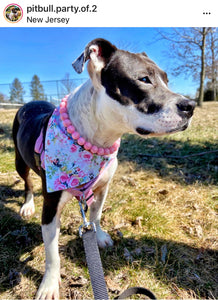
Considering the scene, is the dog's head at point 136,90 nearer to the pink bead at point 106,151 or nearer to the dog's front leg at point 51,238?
the pink bead at point 106,151

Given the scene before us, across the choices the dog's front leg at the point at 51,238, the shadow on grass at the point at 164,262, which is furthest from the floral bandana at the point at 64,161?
the shadow on grass at the point at 164,262

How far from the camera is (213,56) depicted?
1728 centimetres

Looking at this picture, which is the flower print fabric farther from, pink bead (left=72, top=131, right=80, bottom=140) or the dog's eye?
the dog's eye

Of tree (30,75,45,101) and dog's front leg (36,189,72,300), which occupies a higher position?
tree (30,75,45,101)

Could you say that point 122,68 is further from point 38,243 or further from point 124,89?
point 38,243

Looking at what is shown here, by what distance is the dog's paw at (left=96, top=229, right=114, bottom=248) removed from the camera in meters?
2.37

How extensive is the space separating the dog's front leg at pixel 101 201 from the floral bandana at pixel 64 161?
0.26m

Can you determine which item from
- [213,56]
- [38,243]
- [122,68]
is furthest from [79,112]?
[213,56]

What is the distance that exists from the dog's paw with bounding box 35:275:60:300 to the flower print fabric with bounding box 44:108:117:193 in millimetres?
814

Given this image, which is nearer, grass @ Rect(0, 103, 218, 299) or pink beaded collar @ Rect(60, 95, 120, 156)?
pink beaded collar @ Rect(60, 95, 120, 156)

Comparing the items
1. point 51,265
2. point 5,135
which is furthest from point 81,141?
point 5,135

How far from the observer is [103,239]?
2.39 m

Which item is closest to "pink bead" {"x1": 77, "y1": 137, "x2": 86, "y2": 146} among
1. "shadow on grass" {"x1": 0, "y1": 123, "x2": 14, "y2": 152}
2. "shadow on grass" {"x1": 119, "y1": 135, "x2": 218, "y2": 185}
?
"shadow on grass" {"x1": 119, "y1": 135, "x2": 218, "y2": 185}

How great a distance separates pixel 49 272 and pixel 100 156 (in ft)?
3.71
